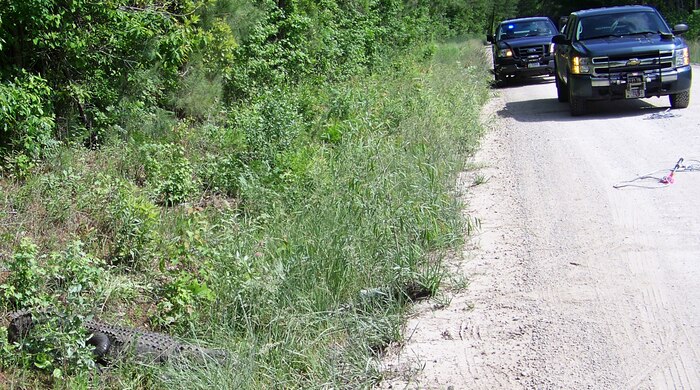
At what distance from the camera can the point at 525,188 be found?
9203 mm

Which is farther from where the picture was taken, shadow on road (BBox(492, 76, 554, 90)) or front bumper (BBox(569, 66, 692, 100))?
shadow on road (BBox(492, 76, 554, 90))

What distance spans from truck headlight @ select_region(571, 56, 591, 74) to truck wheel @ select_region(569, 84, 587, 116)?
36 centimetres

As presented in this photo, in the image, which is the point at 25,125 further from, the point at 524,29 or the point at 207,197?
the point at 524,29

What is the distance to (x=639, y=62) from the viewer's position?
1347cm

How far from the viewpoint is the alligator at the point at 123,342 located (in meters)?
5.47

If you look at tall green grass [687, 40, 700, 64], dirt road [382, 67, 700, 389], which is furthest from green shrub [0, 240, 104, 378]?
tall green grass [687, 40, 700, 64]

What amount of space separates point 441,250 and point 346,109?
17.7 ft

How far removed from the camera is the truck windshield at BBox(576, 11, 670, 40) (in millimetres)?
14516

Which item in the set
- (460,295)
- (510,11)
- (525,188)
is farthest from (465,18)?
(460,295)

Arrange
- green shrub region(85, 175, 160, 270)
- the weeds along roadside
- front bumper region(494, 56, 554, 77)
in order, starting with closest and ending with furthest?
the weeds along roadside
green shrub region(85, 175, 160, 270)
front bumper region(494, 56, 554, 77)

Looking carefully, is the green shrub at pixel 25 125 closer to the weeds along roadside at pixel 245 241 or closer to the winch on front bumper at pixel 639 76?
the weeds along roadside at pixel 245 241

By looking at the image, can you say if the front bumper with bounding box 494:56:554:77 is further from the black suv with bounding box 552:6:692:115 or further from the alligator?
the alligator

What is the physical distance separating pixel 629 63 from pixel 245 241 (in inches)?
339

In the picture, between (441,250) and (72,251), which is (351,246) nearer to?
(441,250)
